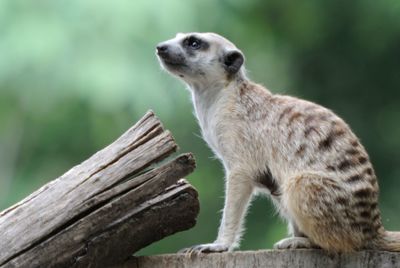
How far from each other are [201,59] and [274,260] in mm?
1636

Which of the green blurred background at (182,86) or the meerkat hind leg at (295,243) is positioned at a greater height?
the green blurred background at (182,86)

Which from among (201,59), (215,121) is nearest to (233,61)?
(201,59)

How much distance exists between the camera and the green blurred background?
10719 mm

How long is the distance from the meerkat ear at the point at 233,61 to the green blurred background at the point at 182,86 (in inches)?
146

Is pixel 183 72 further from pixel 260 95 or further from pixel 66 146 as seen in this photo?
pixel 66 146

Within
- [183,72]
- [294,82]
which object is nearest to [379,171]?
[294,82]

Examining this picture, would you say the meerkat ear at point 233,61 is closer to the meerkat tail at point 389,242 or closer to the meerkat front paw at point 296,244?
the meerkat front paw at point 296,244

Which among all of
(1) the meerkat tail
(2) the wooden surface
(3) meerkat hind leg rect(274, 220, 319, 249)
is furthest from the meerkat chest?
(1) the meerkat tail

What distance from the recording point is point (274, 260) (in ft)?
17.3

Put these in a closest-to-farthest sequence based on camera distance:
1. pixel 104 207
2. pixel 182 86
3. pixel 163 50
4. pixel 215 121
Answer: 1. pixel 104 207
2. pixel 215 121
3. pixel 163 50
4. pixel 182 86

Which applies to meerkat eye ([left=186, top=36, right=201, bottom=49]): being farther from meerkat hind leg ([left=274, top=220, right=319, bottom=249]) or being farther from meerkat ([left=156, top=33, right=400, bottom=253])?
meerkat hind leg ([left=274, top=220, right=319, bottom=249])

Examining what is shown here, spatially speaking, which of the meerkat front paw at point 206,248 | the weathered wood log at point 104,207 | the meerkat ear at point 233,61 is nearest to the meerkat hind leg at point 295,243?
the meerkat front paw at point 206,248

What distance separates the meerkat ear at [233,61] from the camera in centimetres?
643

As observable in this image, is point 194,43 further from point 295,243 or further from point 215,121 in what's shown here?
point 295,243
